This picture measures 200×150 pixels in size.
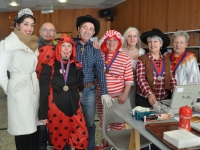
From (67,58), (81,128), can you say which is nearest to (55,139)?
(81,128)

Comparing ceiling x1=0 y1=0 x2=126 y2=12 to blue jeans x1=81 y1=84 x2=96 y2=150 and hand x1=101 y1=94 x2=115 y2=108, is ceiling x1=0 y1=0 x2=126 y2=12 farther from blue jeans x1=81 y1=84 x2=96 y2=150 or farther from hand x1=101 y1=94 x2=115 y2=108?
hand x1=101 y1=94 x2=115 y2=108

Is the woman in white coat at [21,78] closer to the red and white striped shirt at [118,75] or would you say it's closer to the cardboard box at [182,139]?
the red and white striped shirt at [118,75]

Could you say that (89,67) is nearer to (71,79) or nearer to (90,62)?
(90,62)

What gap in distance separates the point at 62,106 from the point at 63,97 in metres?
0.08

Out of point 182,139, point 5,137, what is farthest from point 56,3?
point 182,139

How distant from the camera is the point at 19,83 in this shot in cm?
193

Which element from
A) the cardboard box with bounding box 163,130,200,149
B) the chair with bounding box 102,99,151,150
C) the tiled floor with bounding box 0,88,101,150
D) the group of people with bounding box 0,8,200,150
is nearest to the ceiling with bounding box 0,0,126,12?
the tiled floor with bounding box 0,88,101,150

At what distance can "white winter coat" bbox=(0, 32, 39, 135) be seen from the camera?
6.25 feet

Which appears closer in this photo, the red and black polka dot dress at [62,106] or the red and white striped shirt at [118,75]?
the red and black polka dot dress at [62,106]

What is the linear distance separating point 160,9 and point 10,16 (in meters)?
6.36

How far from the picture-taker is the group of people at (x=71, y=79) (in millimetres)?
1967

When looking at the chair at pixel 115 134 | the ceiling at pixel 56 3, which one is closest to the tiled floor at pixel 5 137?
the chair at pixel 115 134

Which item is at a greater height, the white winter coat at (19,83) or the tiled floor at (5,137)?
the white winter coat at (19,83)

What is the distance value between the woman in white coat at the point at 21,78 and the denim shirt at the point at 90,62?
1.54 feet
